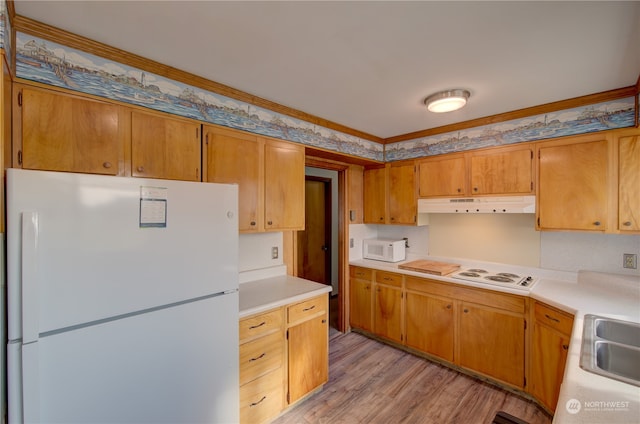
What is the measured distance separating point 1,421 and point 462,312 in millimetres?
2954

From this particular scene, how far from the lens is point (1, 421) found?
102 cm

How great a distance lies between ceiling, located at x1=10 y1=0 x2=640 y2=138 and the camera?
1.26 meters

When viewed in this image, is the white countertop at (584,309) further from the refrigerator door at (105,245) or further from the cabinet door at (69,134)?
the cabinet door at (69,134)

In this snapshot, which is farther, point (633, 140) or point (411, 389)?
point (411, 389)

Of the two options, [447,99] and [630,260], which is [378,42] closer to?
[447,99]

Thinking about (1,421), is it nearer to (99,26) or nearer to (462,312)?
(99,26)

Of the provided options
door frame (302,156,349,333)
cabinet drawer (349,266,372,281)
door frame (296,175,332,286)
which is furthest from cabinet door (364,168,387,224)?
door frame (296,175,332,286)

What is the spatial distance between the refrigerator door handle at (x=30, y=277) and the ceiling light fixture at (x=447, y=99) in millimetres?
2365

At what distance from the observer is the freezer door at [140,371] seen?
42.1 inches

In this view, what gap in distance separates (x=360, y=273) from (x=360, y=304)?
1.26 feet

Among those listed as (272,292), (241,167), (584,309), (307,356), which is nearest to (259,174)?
(241,167)

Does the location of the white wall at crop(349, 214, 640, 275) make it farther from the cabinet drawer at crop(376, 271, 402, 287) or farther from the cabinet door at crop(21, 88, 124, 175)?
the cabinet door at crop(21, 88, 124, 175)

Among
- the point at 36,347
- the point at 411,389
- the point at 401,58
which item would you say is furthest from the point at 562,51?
the point at 36,347

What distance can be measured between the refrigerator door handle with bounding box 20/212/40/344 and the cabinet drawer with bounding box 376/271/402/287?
9.23 ft
